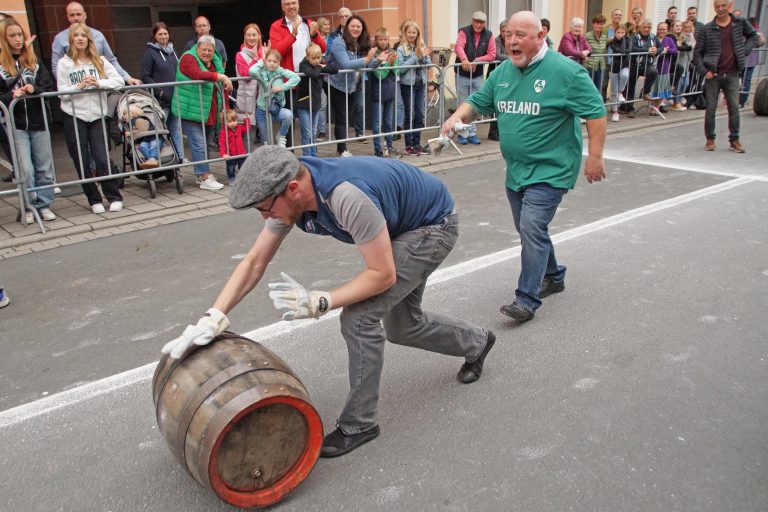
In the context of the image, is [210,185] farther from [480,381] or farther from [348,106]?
[480,381]

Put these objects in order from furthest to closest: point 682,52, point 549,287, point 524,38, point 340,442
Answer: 1. point 682,52
2. point 549,287
3. point 524,38
4. point 340,442

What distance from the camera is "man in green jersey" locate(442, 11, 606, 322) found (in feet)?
14.7

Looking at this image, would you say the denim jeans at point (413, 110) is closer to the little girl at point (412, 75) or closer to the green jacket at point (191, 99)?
the little girl at point (412, 75)

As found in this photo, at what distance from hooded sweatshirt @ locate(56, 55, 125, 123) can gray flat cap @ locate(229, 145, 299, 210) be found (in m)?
5.27

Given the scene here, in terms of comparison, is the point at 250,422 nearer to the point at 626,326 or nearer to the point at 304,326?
the point at 304,326

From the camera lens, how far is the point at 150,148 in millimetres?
7949

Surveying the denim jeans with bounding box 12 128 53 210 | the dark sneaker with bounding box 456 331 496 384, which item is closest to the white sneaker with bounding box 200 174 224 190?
the denim jeans with bounding box 12 128 53 210

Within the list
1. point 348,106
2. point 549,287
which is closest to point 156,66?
point 348,106

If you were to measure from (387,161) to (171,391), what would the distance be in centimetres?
138

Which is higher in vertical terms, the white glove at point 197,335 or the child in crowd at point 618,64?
the child in crowd at point 618,64

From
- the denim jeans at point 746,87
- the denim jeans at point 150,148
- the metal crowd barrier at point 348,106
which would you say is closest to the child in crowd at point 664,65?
the metal crowd barrier at point 348,106

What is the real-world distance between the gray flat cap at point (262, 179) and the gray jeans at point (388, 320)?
707 mm

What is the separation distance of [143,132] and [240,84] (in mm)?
1449

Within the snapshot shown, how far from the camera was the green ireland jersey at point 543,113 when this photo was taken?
448 cm
